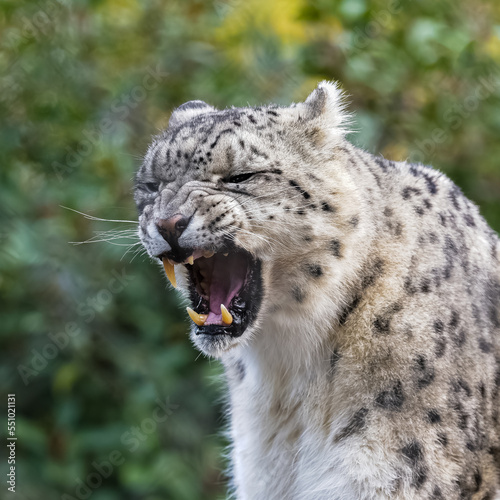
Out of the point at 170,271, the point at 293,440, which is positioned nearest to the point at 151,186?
the point at 170,271

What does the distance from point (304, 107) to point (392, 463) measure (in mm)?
1521

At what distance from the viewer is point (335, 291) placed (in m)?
3.25

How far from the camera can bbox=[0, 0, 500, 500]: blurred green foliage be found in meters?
5.45

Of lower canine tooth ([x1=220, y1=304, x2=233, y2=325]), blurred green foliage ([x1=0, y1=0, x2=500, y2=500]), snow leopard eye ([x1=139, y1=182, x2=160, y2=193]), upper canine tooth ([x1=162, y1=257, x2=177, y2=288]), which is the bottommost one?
blurred green foliage ([x1=0, y1=0, x2=500, y2=500])

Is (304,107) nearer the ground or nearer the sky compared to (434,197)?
nearer the sky

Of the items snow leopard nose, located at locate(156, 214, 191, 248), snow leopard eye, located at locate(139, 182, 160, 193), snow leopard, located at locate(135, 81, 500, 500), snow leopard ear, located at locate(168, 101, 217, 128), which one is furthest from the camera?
snow leopard ear, located at locate(168, 101, 217, 128)

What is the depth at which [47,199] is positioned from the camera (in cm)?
562

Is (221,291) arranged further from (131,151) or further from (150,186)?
(131,151)

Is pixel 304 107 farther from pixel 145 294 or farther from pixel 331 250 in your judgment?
pixel 145 294

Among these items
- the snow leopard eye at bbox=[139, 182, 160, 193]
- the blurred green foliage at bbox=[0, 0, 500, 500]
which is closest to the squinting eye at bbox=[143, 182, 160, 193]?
the snow leopard eye at bbox=[139, 182, 160, 193]

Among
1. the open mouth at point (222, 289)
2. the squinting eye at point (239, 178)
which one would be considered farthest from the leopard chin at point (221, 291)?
the squinting eye at point (239, 178)

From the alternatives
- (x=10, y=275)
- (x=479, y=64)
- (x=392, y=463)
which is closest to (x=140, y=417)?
(x=10, y=275)

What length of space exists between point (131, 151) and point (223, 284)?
2.83 m

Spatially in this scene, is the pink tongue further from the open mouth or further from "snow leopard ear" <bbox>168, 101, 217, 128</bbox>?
"snow leopard ear" <bbox>168, 101, 217, 128</bbox>
